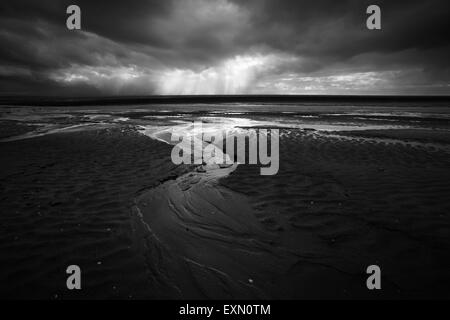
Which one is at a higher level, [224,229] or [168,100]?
[168,100]

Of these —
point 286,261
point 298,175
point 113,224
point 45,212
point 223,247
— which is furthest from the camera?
point 298,175

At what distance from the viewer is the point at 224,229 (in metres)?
5.27

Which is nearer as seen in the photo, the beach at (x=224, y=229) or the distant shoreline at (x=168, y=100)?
the beach at (x=224, y=229)

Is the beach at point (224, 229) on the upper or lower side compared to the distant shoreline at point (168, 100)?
lower

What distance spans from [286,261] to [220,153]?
8.05 meters

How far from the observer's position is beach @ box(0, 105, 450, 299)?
12.2 feet

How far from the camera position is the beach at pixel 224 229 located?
3721 millimetres

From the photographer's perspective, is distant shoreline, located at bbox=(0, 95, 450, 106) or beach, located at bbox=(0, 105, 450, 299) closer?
beach, located at bbox=(0, 105, 450, 299)

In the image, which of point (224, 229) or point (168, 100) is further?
point (168, 100)

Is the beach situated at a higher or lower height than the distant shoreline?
lower
